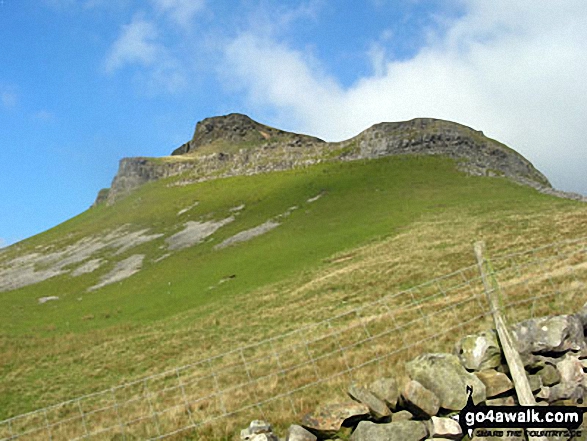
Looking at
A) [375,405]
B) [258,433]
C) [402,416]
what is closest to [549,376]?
[402,416]

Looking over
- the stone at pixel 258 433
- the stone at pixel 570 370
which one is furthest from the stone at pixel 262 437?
the stone at pixel 570 370

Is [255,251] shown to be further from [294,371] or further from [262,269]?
[294,371]

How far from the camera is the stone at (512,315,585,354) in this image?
9312 millimetres

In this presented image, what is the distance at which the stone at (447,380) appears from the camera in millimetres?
8648

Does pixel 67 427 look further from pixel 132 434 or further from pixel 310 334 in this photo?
pixel 310 334

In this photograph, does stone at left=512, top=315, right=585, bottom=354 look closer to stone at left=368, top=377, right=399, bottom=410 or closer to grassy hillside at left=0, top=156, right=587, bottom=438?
stone at left=368, top=377, right=399, bottom=410

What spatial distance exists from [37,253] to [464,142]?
101 m

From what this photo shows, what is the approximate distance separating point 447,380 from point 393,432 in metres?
1.54

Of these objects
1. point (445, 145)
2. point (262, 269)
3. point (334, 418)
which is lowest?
point (334, 418)

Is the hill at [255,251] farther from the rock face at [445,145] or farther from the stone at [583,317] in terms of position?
the stone at [583,317]

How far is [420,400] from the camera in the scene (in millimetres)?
8570

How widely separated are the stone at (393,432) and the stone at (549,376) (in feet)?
9.37

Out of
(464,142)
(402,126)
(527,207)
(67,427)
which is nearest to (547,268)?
(67,427)

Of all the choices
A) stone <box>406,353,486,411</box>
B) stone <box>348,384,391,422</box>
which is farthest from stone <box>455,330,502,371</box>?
stone <box>348,384,391,422</box>
